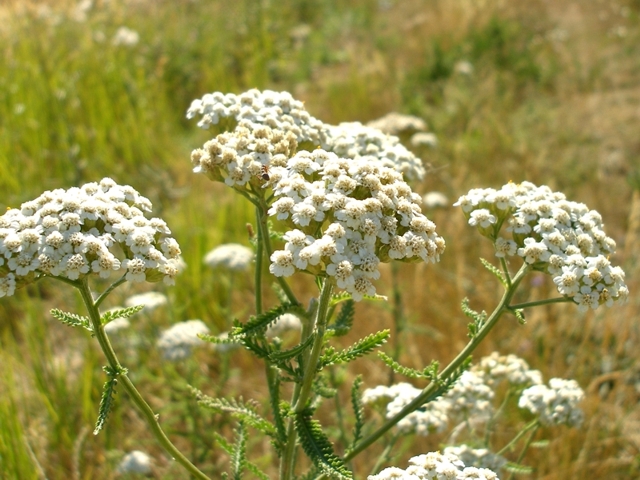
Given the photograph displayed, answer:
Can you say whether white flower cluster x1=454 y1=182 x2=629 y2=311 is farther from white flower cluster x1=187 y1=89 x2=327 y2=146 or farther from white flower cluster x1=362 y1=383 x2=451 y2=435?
white flower cluster x1=362 y1=383 x2=451 y2=435

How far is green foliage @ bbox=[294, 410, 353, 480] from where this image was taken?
1877 millimetres

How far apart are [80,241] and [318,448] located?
3.14ft

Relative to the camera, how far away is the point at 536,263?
224cm

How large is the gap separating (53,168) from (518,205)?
5.79 m

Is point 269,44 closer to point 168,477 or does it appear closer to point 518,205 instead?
point 168,477

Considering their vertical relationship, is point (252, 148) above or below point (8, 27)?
below

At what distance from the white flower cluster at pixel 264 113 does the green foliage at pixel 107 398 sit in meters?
1.06

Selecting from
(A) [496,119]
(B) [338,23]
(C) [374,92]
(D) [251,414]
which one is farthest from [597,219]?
(B) [338,23]

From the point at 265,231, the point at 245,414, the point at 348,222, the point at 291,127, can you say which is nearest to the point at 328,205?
the point at 348,222

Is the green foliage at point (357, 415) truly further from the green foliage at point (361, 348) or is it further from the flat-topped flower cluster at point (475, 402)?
the green foliage at point (361, 348)

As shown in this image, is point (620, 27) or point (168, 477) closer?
point (168, 477)

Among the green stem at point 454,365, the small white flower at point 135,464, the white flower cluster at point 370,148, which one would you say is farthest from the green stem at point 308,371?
the small white flower at point 135,464

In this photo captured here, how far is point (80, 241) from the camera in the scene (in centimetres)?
185

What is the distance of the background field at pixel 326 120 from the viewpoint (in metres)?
3.99
